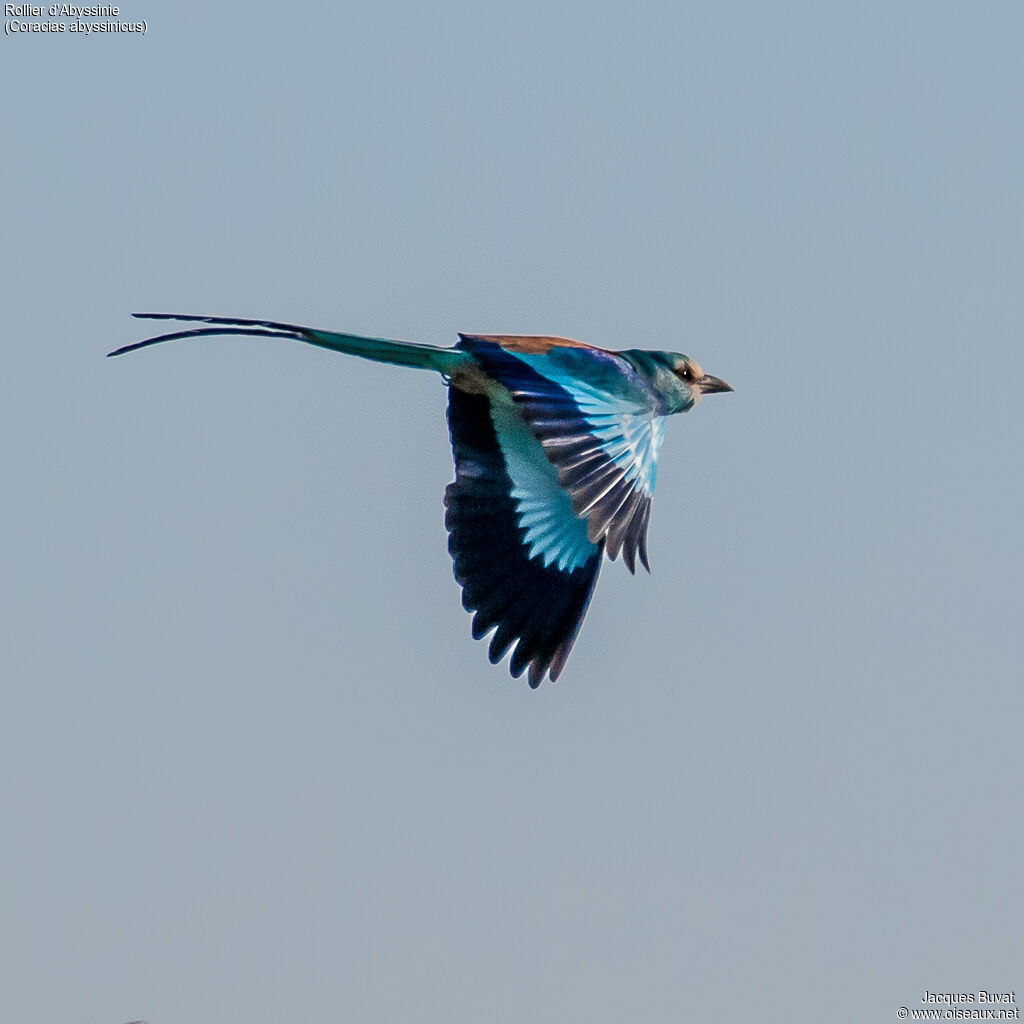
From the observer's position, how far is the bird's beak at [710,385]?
476 inches

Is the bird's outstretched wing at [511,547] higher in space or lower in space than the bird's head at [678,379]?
lower

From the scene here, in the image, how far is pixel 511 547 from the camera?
11297mm

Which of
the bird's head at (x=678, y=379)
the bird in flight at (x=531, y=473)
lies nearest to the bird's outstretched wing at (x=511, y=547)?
the bird in flight at (x=531, y=473)

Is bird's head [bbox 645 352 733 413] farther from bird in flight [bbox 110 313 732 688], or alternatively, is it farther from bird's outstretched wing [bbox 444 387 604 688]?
bird's outstretched wing [bbox 444 387 604 688]

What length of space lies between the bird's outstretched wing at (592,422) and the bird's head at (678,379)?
0.64 ft

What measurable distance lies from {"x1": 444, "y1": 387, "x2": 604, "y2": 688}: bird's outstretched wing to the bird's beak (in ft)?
4.08

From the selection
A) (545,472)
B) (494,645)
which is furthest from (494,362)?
(494,645)

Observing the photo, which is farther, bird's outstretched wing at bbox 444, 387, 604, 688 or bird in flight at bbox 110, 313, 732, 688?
bird's outstretched wing at bbox 444, 387, 604, 688

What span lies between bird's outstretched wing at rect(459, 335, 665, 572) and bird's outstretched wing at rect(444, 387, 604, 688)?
33 centimetres

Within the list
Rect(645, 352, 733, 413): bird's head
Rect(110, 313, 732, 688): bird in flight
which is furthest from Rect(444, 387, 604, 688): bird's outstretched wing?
Rect(645, 352, 733, 413): bird's head

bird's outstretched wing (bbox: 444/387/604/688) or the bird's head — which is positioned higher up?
the bird's head

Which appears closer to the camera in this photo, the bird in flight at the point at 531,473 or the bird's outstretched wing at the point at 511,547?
the bird in flight at the point at 531,473

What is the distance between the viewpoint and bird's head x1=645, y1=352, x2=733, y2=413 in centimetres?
1172

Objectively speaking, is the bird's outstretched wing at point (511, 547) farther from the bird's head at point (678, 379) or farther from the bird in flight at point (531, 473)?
the bird's head at point (678, 379)
